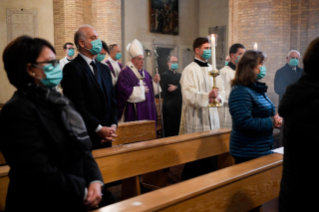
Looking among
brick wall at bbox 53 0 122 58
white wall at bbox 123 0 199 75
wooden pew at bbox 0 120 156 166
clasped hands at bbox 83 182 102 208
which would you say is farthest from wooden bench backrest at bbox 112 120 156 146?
white wall at bbox 123 0 199 75

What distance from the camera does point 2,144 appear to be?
1.42 metres

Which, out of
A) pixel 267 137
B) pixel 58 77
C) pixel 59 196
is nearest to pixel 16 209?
pixel 59 196

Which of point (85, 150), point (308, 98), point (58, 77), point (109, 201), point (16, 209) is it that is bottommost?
point (109, 201)

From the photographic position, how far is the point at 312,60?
1533 mm

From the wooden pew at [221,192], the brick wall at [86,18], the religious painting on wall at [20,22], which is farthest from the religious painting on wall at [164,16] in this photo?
the wooden pew at [221,192]

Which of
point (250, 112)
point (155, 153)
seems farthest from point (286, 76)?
→ point (250, 112)

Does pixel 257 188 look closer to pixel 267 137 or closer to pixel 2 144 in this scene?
pixel 267 137

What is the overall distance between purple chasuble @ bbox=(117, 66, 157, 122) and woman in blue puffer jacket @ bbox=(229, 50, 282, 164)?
9.23 feet

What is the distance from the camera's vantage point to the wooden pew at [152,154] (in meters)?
2.81

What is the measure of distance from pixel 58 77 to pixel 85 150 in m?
0.38

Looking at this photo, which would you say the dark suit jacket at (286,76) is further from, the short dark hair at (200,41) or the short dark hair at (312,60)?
the short dark hair at (312,60)

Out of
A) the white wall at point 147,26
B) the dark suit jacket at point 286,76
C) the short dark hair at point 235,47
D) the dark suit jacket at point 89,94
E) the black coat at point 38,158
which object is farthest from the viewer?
the white wall at point 147,26

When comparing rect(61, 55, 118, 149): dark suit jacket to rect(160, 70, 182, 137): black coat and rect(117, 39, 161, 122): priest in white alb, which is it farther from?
rect(160, 70, 182, 137): black coat

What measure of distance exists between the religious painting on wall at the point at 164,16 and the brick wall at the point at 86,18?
1.87m
